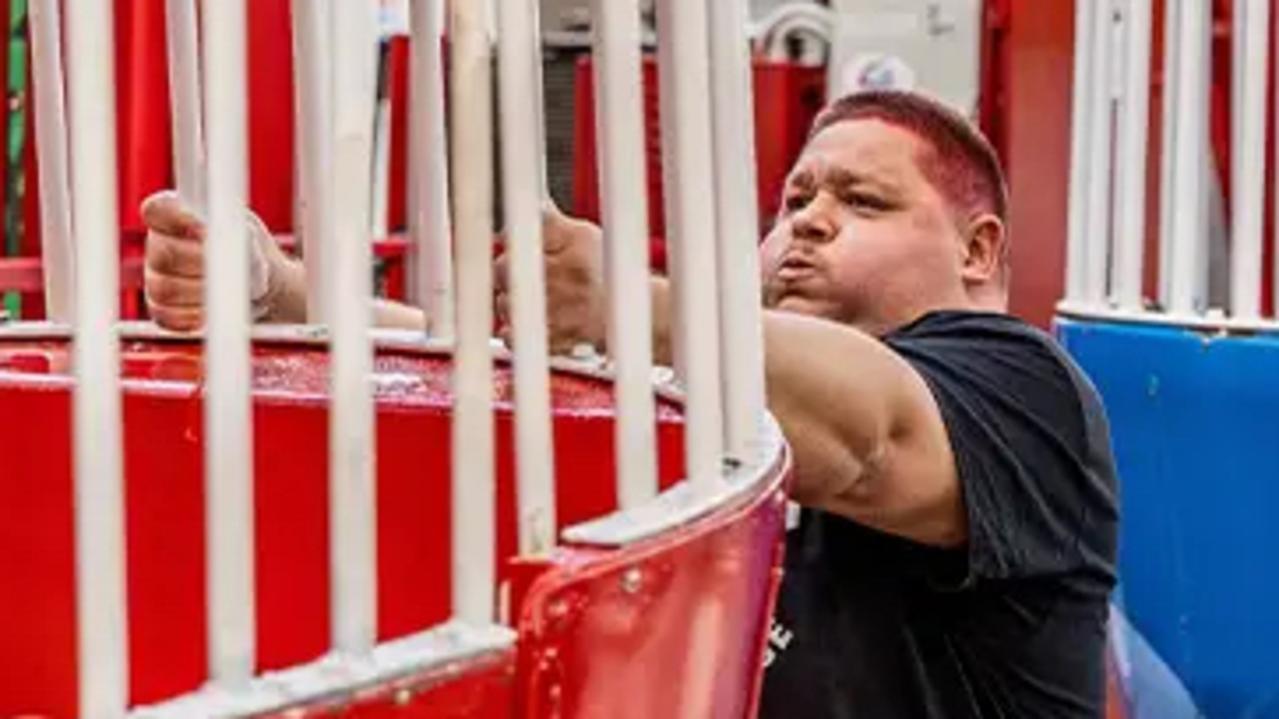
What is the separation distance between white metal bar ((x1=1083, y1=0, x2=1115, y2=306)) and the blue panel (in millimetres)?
181

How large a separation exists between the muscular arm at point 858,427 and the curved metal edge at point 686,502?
0.64 feet

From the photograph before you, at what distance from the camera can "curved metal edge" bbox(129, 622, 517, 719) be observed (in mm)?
883

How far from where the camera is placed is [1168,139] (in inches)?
111

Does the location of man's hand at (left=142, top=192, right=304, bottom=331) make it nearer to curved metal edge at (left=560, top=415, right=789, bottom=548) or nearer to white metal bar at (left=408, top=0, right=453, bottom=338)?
white metal bar at (left=408, top=0, right=453, bottom=338)

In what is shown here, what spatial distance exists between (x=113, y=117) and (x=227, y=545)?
17 centimetres

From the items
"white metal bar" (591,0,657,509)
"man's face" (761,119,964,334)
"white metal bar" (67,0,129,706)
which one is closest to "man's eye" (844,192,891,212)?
"man's face" (761,119,964,334)

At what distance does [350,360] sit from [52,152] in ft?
2.68

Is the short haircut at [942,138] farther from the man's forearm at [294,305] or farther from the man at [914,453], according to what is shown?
the man's forearm at [294,305]

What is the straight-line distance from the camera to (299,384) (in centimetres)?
153

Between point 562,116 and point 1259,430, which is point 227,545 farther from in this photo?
point 562,116

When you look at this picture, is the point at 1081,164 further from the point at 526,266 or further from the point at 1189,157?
the point at 526,266

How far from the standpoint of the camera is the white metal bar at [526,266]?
40.9 inches

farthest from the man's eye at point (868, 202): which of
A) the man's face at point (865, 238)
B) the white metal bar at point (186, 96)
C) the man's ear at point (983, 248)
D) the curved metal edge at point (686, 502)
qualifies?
the curved metal edge at point (686, 502)

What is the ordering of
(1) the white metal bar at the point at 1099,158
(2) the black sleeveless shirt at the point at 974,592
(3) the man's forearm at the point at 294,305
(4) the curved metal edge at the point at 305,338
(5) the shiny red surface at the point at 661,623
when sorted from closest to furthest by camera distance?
(5) the shiny red surface at the point at 661,623 < (4) the curved metal edge at the point at 305,338 < (2) the black sleeveless shirt at the point at 974,592 < (3) the man's forearm at the point at 294,305 < (1) the white metal bar at the point at 1099,158
